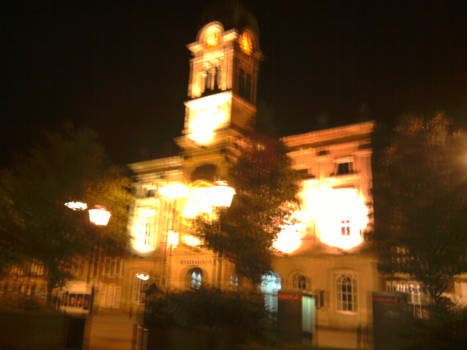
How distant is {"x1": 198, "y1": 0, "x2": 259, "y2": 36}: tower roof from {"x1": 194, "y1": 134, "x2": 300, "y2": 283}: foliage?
13.8 m

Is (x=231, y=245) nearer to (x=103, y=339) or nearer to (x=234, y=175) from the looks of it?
(x=234, y=175)

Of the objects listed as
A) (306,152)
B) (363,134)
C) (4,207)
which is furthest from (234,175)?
(4,207)

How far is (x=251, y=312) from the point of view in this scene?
33.2 feet

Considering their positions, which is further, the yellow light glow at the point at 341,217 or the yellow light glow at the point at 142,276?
the yellow light glow at the point at 142,276

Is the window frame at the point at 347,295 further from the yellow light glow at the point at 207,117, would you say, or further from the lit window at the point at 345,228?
the yellow light glow at the point at 207,117

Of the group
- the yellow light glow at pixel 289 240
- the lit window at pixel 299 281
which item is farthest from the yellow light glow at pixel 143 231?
the lit window at pixel 299 281

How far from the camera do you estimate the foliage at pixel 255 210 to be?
25.6m

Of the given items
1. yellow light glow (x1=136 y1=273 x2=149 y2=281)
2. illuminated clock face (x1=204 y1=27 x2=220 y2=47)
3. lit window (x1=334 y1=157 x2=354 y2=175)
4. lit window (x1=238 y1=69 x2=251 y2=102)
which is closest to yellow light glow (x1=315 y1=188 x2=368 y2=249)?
lit window (x1=334 y1=157 x2=354 y2=175)

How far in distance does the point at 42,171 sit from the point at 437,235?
24.9 meters

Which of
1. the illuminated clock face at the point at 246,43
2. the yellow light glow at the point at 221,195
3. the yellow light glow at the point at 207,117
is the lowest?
the yellow light glow at the point at 221,195

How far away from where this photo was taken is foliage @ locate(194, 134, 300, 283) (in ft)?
84.1

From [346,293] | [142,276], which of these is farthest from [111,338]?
[142,276]

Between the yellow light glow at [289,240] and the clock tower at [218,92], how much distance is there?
22.2 ft

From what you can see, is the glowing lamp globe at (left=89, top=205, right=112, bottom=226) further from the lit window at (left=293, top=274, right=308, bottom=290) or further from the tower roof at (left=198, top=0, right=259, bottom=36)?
the tower roof at (left=198, top=0, right=259, bottom=36)
